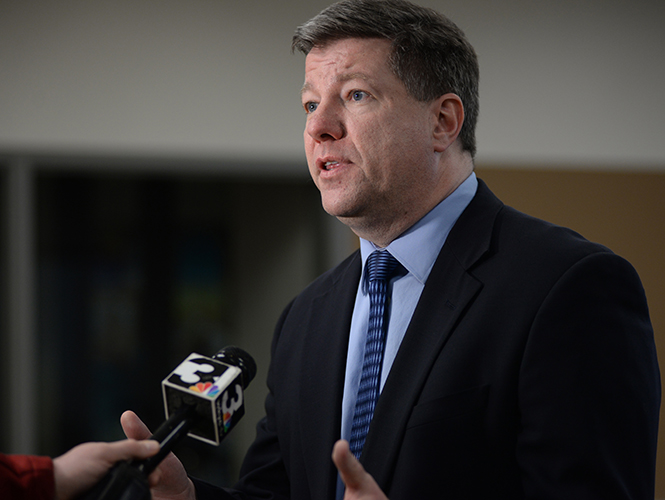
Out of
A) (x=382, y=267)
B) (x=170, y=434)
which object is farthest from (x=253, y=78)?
(x=170, y=434)

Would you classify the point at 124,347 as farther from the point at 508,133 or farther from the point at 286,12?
the point at 508,133

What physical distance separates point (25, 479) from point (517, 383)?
0.71 metres

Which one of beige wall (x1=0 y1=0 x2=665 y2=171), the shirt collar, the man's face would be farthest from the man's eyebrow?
beige wall (x1=0 y1=0 x2=665 y2=171)

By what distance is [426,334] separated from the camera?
108 centimetres

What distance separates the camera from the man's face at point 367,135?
119cm

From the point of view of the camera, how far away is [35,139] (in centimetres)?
262

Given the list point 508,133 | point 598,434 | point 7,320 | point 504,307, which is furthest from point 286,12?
point 598,434

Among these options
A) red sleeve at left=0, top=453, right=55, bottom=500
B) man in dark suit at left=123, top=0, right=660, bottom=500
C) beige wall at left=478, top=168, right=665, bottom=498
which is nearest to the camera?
red sleeve at left=0, top=453, right=55, bottom=500

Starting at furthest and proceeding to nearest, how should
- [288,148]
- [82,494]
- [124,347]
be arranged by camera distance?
[124,347] → [288,148] → [82,494]

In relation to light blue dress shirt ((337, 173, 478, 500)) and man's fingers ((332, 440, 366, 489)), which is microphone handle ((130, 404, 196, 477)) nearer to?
man's fingers ((332, 440, 366, 489))

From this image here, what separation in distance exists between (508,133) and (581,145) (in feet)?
1.32

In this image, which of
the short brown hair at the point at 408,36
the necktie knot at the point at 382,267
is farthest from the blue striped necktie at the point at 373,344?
the short brown hair at the point at 408,36

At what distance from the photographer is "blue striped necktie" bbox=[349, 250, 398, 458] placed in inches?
44.1

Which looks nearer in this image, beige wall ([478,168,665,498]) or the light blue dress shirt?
the light blue dress shirt
